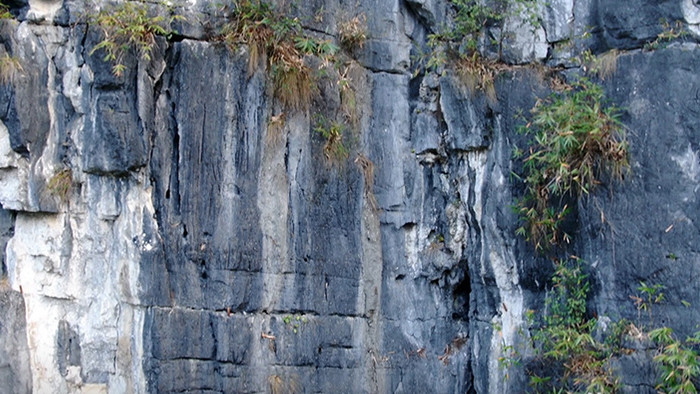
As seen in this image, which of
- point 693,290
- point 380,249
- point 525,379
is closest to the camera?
point 693,290

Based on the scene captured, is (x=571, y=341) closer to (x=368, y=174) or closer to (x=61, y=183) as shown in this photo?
(x=368, y=174)

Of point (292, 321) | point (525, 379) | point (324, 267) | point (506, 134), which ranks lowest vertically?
point (525, 379)

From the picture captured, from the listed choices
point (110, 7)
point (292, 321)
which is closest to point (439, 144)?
point (292, 321)

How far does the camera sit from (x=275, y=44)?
232 inches

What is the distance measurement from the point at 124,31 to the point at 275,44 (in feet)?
3.52

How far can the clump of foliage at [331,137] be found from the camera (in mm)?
6090

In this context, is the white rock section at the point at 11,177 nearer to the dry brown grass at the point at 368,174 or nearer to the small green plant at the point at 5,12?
the small green plant at the point at 5,12

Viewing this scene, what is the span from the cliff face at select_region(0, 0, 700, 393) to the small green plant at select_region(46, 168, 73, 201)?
15 mm

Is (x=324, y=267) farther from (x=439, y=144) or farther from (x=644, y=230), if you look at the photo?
(x=644, y=230)

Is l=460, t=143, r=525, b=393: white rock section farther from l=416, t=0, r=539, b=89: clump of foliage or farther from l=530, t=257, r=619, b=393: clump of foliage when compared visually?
l=416, t=0, r=539, b=89: clump of foliage

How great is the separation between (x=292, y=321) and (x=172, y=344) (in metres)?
0.90

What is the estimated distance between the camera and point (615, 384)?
545 cm

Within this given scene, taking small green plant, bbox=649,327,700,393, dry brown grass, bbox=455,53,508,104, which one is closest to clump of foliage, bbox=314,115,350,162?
dry brown grass, bbox=455,53,508,104

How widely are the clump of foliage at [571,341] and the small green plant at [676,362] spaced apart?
33cm
